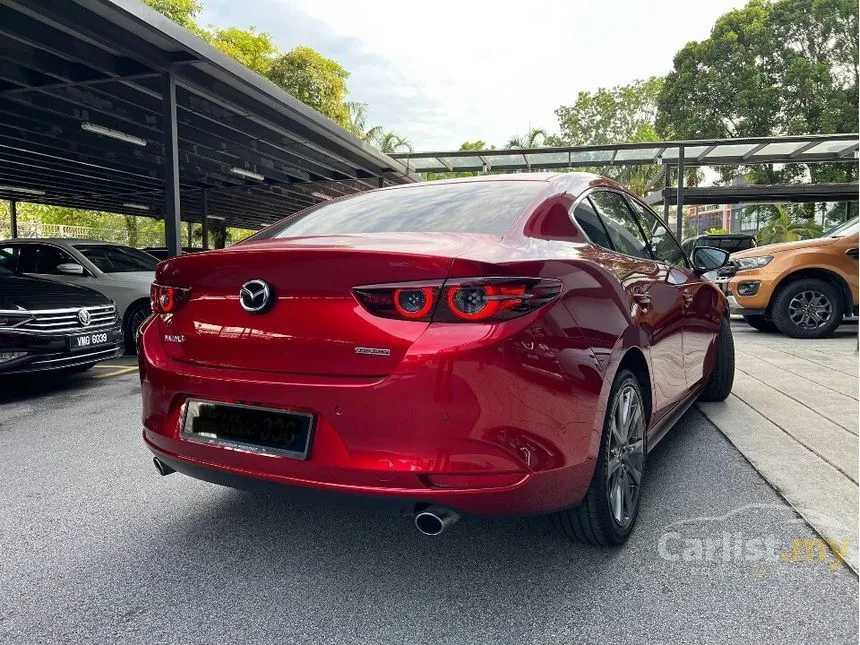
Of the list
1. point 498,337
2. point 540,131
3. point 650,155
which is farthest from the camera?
point 540,131

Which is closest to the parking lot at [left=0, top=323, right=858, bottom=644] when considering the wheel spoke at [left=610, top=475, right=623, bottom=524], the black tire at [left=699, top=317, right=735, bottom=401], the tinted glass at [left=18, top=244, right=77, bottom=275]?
the wheel spoke at [left=610, top=475, right=623, bottom=524]

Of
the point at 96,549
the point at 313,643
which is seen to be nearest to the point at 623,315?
the point at 313,643

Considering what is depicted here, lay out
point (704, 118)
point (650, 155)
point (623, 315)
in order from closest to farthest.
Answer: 1. point (623, 315)
2. point (650, 155)
3. point (704, 118)

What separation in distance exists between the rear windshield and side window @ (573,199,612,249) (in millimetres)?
190

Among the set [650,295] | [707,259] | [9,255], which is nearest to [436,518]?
[650,295]

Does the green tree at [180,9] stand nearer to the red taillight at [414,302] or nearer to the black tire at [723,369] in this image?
the black tire at [723,369]

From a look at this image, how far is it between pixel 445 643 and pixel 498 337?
0.90 m

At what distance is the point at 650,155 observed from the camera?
15.7 metres

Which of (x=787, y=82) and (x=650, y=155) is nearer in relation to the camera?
(x=650, y=155)

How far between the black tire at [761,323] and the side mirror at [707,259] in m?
5.26

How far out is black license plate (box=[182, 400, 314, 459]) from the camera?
196cm

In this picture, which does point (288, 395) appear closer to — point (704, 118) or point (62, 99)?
point (62, 99)

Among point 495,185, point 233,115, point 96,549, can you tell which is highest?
point 233,115

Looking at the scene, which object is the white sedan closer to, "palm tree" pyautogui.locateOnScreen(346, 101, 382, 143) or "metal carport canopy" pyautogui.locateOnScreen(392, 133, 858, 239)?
"metal carport canopy" pyautogui.locateOnScreen(392, 133, 858, 239)
